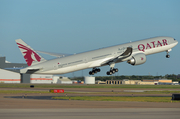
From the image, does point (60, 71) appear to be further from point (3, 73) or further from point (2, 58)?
point (2, 58)

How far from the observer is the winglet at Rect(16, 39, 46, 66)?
56219 mm

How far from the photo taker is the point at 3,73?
4813 inches

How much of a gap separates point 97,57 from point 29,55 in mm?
13667

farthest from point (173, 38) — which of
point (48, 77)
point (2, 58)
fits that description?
point (2, 58)

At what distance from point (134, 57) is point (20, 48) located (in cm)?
2381

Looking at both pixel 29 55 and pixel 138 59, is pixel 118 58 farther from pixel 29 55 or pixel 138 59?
pixel 29 55

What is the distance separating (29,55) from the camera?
56250mm

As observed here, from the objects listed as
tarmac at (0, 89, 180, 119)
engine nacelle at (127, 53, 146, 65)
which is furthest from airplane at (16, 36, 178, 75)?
tarmac at (0, 89, 180, 119)

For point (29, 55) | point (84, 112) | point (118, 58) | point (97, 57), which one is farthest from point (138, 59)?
point (84, 112)

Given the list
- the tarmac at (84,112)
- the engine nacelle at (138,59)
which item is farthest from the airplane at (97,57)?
the tarmac at (84,112)

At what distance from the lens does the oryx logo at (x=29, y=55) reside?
5619cm

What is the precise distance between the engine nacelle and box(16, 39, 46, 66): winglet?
1925 centimetres

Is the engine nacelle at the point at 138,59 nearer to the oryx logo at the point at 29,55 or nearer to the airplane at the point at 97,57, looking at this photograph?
the airplane at the point at 97,57

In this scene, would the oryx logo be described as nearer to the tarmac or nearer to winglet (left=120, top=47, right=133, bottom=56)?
winglet (left=120, top=47, right=133, bottom=56)
